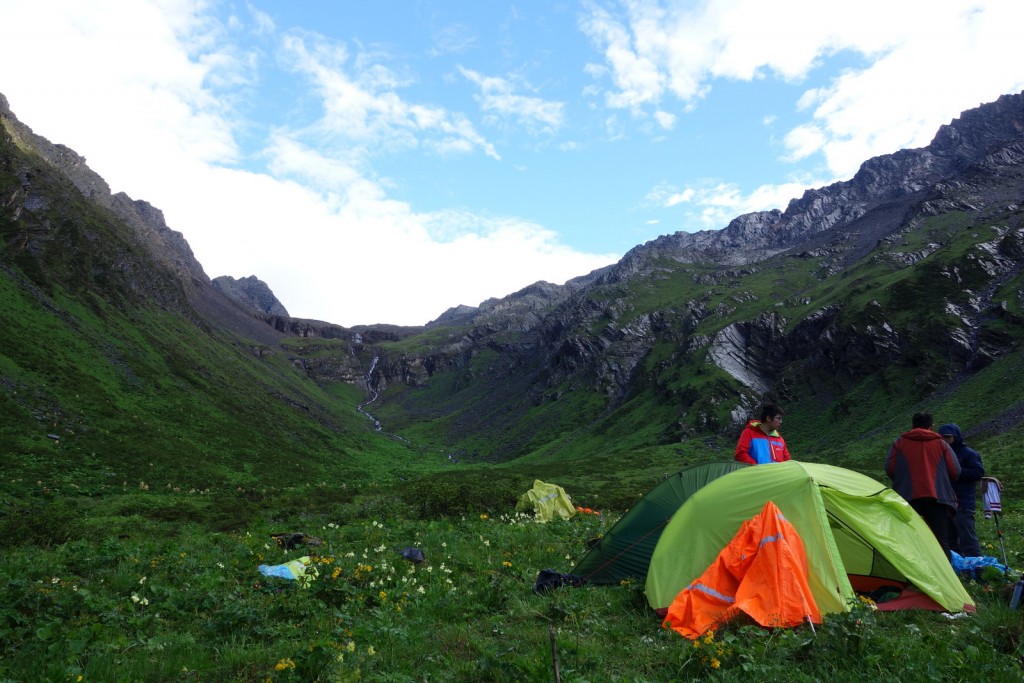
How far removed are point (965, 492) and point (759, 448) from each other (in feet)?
14.7

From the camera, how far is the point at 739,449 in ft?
37.8

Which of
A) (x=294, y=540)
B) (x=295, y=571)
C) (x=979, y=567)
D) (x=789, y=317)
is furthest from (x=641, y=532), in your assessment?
(x=789, y=317)

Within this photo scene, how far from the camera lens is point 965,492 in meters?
11.1

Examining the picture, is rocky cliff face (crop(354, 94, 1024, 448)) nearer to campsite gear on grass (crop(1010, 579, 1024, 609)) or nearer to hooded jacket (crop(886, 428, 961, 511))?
→ hooded jacket (crop(886, 428, 961, 511))

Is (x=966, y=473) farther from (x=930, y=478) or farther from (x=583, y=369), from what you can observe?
(x=583, y=369)

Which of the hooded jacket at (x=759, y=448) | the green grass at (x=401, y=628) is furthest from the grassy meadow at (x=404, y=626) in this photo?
the hooded jacket at (x=759, y=448)

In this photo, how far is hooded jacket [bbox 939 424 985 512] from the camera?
1097 centimetres

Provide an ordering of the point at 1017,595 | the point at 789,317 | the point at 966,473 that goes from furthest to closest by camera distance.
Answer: the point at 789,317
the point at 966,473
the point at 1017,595

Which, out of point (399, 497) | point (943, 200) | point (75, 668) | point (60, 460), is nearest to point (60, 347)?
point (60, 460)

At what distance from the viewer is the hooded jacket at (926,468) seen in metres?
10.0

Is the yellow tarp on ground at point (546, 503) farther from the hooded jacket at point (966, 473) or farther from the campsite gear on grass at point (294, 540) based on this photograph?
the hooded jacket at point (966, 473)

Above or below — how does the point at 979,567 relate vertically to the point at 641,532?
above

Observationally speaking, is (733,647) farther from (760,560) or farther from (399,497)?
(399,497)

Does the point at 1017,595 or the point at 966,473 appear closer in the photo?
the point at 1017,595
